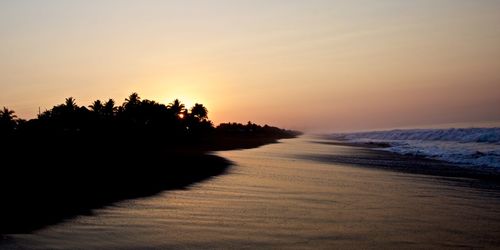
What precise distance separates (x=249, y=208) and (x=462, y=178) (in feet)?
45.5

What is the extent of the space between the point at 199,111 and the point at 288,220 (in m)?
80.7

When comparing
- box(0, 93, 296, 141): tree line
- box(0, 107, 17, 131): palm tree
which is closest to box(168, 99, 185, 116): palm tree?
box(0, 93, 296, 141): tree line

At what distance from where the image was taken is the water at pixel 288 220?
7938 millimetres

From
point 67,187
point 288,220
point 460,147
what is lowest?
point 288,220

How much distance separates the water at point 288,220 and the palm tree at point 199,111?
73623 millimetres

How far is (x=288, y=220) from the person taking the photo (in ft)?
32.5

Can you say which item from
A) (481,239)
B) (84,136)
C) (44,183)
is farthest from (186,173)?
(84,136)

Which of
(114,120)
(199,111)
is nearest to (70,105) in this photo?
(114,120)

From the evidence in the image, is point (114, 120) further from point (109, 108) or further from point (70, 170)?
point (70, 170)

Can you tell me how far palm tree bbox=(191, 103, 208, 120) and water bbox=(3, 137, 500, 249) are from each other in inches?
2899

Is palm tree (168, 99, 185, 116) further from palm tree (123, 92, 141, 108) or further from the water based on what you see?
the water

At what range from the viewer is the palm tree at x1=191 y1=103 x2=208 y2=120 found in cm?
8906

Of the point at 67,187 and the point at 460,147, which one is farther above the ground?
the point at 460,147

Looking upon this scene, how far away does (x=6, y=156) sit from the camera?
73.3ft
